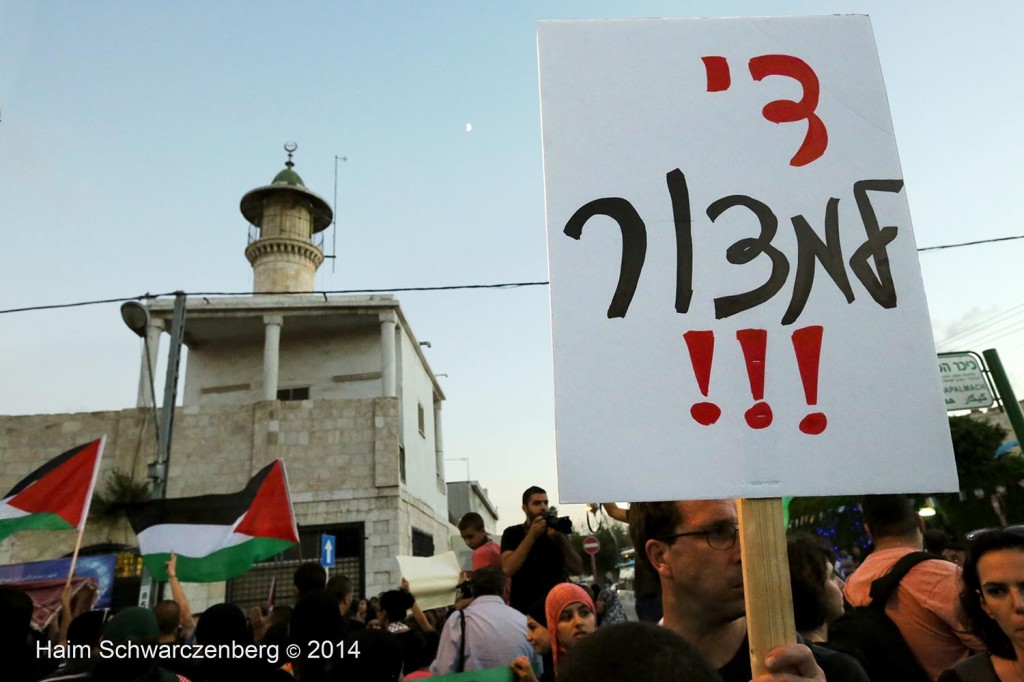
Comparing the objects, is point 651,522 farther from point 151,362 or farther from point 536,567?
point 151,362

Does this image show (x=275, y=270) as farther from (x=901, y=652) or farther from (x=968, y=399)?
(x=901, y=652)

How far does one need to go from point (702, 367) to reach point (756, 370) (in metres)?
0.12

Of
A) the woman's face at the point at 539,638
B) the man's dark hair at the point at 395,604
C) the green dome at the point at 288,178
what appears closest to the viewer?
the woman's face at the point at 539,638

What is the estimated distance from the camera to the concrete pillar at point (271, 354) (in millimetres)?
19922

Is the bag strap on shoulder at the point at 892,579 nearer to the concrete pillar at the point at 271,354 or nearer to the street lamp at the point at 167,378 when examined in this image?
the street lamp at the point at 167,378

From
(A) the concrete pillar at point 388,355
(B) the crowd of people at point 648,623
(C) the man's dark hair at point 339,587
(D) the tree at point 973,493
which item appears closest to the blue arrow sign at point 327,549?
(A) the concrete pillar at point 388,355

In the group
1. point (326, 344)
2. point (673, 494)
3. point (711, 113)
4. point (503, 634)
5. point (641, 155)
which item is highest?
point (326, 344)

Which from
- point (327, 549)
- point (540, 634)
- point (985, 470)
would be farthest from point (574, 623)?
point (985, 470)

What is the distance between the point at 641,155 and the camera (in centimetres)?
162

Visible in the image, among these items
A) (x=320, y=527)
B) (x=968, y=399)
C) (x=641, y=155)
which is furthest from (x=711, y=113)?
(x=320, y=527)

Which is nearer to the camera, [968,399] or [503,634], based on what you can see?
[503,634]

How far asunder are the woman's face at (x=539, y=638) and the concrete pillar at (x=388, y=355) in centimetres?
1736

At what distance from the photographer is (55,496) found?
6242mm

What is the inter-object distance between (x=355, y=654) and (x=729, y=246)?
2407 millimetres
